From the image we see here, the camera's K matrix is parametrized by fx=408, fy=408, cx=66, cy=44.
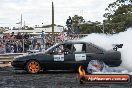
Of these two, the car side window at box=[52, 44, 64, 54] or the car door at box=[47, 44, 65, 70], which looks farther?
the car side window at box=[52, 44, 64, 54]

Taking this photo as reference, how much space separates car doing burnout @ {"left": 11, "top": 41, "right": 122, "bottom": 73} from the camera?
1648 centimetres

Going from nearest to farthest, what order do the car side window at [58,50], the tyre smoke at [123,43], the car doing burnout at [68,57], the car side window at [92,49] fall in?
1. the tyre smoke at [123,43]
2. the car doing burnout at [68,57]
3. the car side window at [92,49]
4. the car side window at [58,50]

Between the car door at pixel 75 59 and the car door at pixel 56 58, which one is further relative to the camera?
the car door at pixel 56 58

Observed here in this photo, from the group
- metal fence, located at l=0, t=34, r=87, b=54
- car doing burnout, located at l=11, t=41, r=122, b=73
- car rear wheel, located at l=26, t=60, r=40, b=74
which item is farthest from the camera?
metal fence, located at l=0, t=34, r=87, b=54

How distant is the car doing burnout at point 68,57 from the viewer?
54.1ft

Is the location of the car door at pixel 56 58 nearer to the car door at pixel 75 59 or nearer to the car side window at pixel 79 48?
the car door at pixel 75 59

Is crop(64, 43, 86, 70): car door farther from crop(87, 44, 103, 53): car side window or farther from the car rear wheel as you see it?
the car rear wheel

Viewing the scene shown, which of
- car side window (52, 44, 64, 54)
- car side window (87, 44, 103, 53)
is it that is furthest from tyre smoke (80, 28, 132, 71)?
car side window (52, 44, 64, 54)

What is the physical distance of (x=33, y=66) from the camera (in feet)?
55.8

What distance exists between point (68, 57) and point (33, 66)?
155 cm

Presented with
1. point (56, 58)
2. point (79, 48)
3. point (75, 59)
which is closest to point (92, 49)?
point (79, 48)

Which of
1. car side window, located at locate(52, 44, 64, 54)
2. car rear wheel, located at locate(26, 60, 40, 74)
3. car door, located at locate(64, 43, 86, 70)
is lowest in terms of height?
car rear wheel, located at locate(26, 60, 40, 74)

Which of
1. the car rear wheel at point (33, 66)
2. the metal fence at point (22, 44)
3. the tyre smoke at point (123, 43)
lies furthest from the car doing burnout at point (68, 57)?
the metal fence at point (22, 44)

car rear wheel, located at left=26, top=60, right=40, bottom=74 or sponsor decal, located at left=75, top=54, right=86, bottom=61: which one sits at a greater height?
sponsor decal, located at left=75, top=54, right=86, bottom=61
